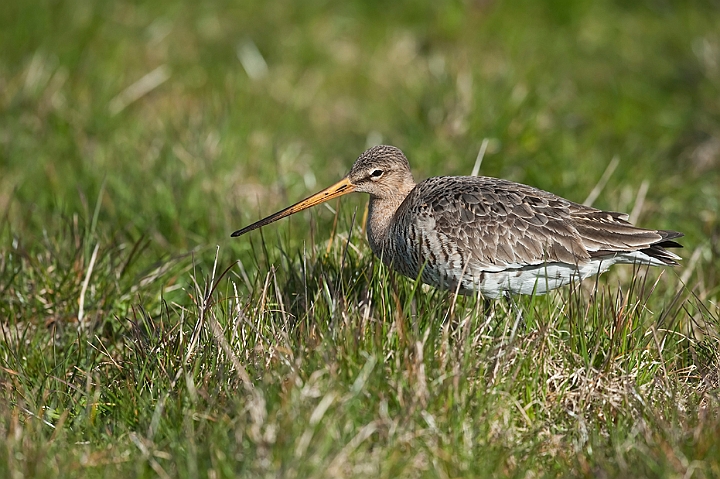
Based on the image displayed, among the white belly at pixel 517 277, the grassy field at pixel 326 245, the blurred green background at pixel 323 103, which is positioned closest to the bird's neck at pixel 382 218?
the grassy field at pixel 326 245

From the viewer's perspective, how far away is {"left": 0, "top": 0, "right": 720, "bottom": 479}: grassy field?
158 inches

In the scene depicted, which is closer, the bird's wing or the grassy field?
the grassy field

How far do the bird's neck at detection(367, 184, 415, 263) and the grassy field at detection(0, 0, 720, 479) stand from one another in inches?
4.8

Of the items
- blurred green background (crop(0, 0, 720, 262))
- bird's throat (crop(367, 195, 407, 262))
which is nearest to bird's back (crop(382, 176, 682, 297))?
bird's throat (crop(367, 195, 407, 262))

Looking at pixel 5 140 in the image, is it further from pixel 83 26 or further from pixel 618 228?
pixel 618 228

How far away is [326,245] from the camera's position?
19.1ft

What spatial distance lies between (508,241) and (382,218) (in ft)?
2.99

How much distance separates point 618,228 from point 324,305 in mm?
1817

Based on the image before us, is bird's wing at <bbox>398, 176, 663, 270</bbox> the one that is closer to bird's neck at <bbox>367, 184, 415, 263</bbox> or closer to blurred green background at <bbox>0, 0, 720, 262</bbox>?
bird's neck at <bbox>367, 184, 415, 263</bbox>

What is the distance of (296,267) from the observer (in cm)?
569

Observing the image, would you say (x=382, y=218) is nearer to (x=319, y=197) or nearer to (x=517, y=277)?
(x=319, y=197)

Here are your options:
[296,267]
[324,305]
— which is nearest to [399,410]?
[324,305]

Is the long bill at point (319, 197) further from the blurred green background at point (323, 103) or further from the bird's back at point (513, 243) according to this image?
the blurred green background at point (323, 103)

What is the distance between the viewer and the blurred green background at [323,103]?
25.0 feet
